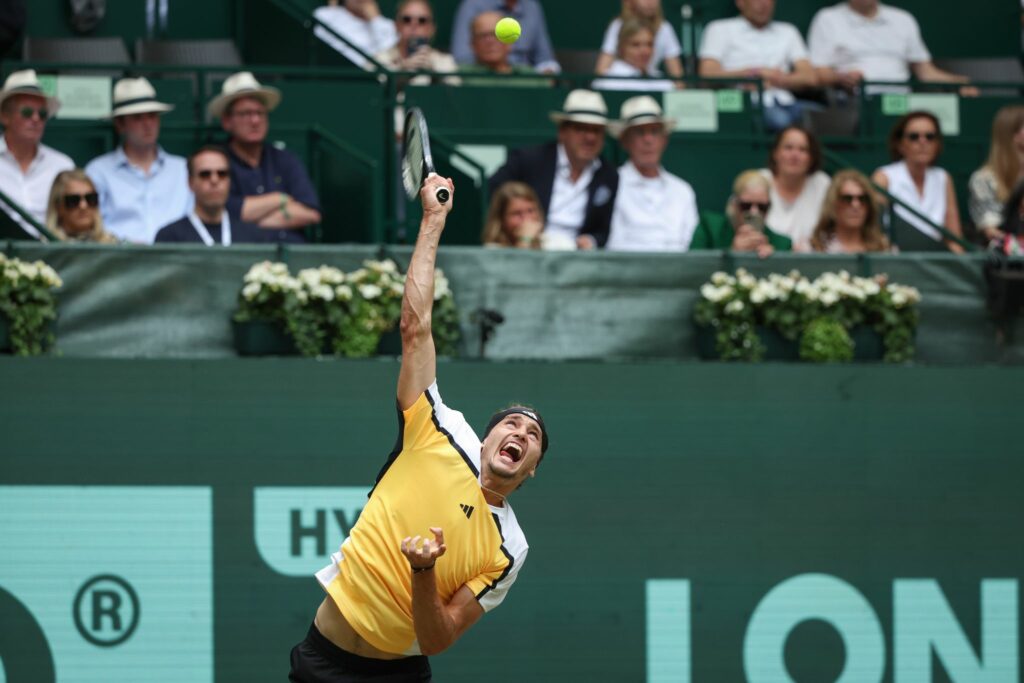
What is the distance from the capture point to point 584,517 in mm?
8602

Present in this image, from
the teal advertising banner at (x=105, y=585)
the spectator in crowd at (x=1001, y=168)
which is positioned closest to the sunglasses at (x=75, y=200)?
the teal advertising banner at (x=105, y=585)

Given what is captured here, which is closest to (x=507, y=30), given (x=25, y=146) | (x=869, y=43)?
(x=25, y=146)

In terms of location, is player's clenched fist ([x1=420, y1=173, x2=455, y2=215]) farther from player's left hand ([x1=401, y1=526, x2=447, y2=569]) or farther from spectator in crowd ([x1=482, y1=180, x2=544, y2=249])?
spectator in crowd ([x1=482, y1=180, x2=544, y2=249])

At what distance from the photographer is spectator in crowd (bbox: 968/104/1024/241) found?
1051 centimetres

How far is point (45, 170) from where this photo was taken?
9.75 metres

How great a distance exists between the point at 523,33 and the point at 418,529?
6.33 metres

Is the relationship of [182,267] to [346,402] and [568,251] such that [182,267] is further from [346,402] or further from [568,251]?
[568,251]

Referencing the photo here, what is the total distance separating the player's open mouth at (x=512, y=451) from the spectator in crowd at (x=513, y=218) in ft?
10.3

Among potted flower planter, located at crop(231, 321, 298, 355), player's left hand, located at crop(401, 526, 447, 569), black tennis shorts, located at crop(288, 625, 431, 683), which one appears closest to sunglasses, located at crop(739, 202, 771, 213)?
potted flower planter, located at crop(231, 321, 298, 355)

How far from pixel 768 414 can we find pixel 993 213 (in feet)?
8.48

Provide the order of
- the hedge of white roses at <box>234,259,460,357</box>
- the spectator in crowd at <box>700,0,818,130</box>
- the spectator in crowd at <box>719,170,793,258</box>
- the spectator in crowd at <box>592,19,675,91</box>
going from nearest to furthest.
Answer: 1. the hedge of white roses at <box>234,259,460,357</box>
2. the spectator in crowd at <box>719,170,793,258</box>
3. the spectator in crowd at <box>592,19,675,91</box>
4. the spectator in crowd at <box>700,0,818,130</box>

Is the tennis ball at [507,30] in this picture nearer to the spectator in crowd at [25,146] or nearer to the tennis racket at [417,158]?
the tennis racket at [417,158]

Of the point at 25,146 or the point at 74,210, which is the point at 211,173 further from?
the point at 25,146

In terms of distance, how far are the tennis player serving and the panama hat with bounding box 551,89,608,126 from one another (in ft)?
12.6
